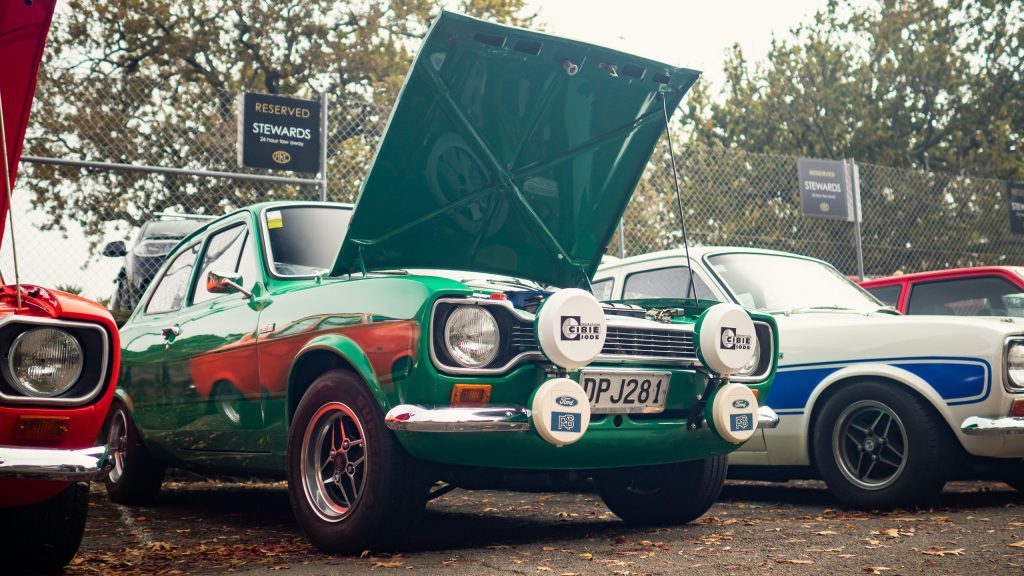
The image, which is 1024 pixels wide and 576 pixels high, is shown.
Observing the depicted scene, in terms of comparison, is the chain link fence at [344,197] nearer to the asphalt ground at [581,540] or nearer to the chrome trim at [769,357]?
the asphalt ground at [581,540]

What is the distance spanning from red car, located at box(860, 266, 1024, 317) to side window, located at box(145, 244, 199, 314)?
5.43 m

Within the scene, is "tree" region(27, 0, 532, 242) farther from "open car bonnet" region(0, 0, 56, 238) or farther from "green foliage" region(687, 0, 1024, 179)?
"green foliage" region(687, 0, 1024, 179)

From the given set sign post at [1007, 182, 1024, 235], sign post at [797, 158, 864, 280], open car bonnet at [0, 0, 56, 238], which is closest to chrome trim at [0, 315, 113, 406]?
open car bonnet at [0, 0, 56, 238]

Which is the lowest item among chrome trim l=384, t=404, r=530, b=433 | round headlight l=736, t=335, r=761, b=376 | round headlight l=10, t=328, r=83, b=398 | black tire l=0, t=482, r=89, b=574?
black tire l=0, t=482, r=89, b=574

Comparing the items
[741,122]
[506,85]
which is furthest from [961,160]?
[506,85]

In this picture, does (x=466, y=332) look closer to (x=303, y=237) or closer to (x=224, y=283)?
(x=224, y=283)

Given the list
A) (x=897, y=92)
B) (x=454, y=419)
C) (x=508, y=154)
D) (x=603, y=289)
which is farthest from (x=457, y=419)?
(x=897, y=92)

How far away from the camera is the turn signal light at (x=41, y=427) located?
3.15 meters

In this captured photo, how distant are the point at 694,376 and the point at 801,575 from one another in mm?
1200

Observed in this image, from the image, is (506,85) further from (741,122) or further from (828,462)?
(741,122)

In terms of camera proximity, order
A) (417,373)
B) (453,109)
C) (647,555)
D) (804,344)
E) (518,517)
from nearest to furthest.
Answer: (417,373) → (647,555) → (453,109) → (518,517) → (804,344)

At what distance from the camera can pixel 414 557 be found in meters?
4.09

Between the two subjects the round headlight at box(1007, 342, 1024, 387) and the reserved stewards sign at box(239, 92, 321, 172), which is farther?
the reserved stewards sign at box(239, 92, 321, 172)

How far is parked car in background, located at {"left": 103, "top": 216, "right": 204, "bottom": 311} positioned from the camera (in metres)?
10.4
